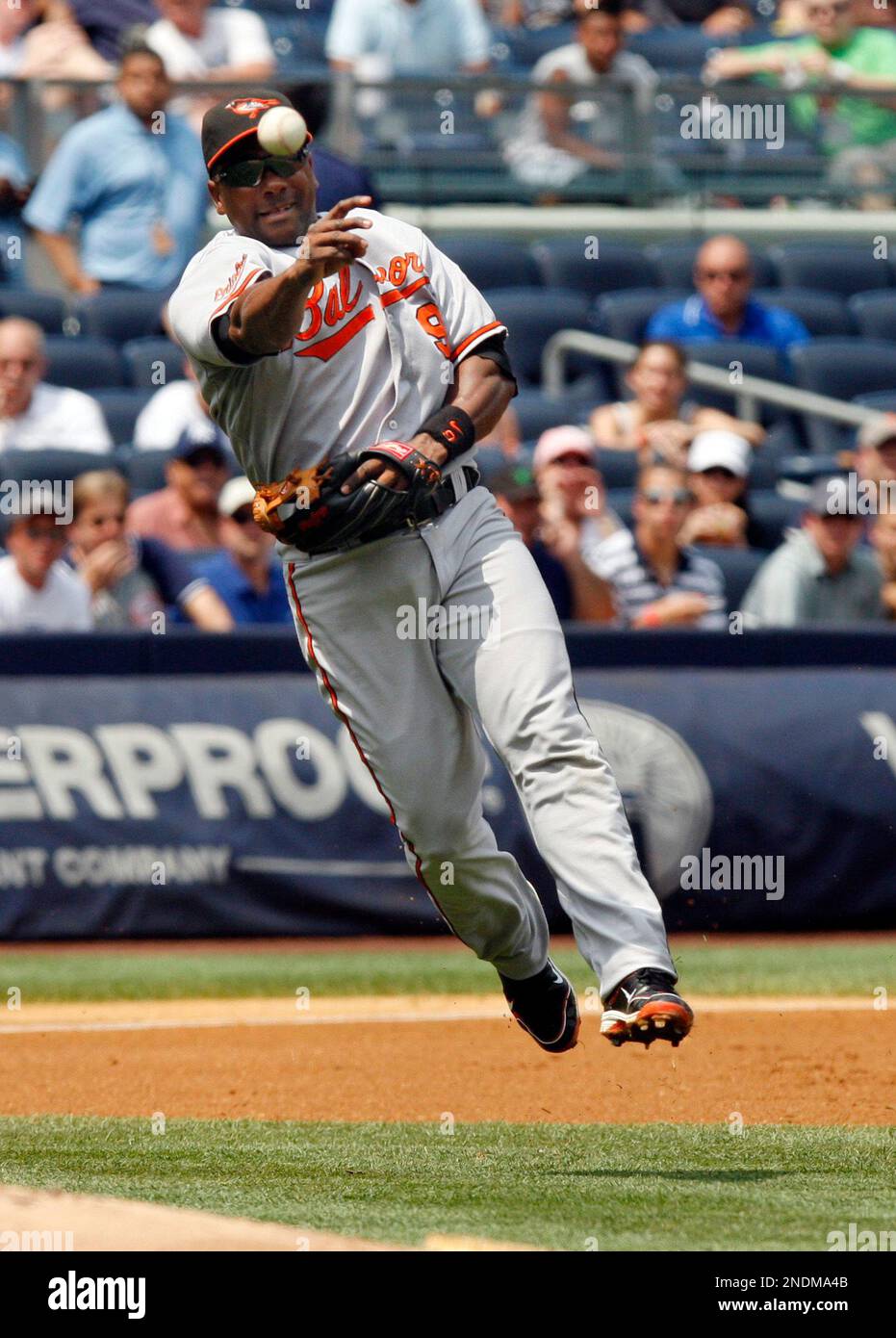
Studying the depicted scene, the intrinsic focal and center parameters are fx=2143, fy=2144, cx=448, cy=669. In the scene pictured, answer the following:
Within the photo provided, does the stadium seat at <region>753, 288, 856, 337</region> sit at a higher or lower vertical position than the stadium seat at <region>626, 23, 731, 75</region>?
lower

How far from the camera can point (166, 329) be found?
37.6 feet

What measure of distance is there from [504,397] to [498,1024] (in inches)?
121

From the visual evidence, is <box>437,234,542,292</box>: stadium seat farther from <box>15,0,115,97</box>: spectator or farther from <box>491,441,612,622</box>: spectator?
<box>491,441,612,622</box>: spectator

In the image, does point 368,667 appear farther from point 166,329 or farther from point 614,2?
point 614,2

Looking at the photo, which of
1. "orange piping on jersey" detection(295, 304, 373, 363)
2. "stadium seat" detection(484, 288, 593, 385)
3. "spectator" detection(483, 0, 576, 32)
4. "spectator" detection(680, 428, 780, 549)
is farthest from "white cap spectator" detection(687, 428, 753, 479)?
"spectator" detection(483, 0, 576, 32)

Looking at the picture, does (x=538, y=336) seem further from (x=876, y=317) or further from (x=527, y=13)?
(x=527, y=13)

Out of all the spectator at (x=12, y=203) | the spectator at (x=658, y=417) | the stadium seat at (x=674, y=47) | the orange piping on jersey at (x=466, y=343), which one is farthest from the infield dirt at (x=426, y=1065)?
the stadium seat at (x=674, y=47)

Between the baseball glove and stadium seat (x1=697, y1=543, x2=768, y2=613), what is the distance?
560 centimetres

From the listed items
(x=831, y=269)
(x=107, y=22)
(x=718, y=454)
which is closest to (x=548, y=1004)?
(x=718, y=454)

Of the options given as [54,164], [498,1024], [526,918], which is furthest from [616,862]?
[54,164]

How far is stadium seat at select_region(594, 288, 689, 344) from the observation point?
1270 centimetres

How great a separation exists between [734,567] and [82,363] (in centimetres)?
367

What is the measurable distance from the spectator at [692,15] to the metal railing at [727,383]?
184 inches
